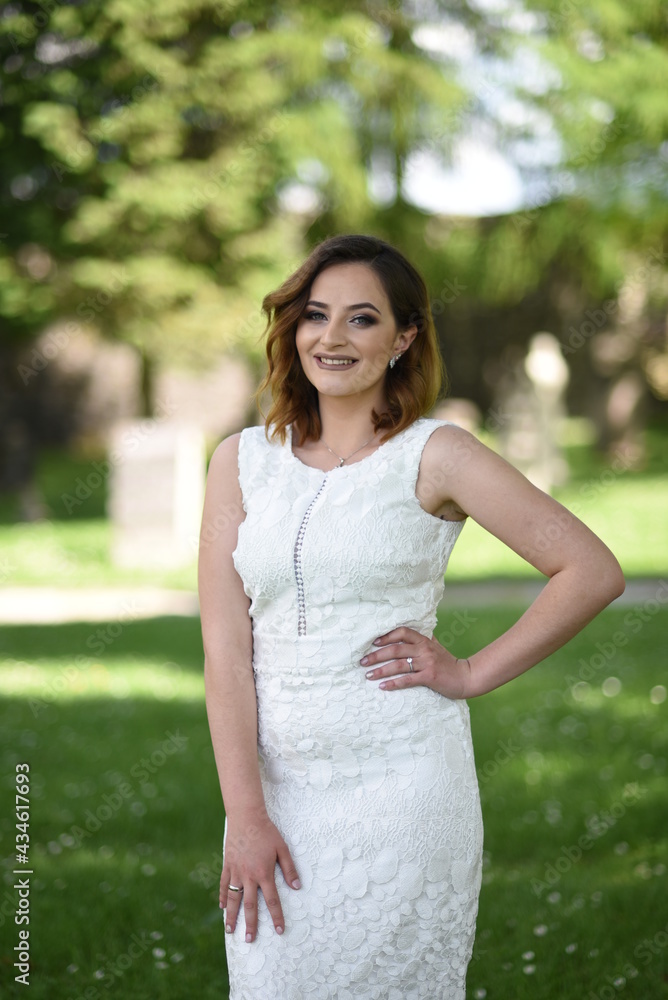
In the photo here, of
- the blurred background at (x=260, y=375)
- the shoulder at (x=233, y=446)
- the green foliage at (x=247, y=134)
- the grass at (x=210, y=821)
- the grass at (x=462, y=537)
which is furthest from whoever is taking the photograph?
the green foliage at (x=247, y=134)

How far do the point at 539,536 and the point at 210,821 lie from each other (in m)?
3.35

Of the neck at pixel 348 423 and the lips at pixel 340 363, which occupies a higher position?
the lips at pixel 340 363

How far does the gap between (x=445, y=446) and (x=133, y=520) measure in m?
10.4

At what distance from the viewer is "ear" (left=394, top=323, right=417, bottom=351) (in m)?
2.43

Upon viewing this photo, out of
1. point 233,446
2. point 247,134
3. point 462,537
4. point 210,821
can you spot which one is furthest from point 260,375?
point 233,446

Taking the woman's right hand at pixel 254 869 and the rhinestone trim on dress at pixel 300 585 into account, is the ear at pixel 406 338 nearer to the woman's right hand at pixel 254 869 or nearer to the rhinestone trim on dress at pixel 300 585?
the rhinestone trim on dress at pixel 300 585

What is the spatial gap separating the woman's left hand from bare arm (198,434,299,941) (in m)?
0.29

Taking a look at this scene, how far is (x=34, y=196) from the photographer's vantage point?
16797 mm

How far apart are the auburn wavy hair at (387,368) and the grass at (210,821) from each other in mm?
2010

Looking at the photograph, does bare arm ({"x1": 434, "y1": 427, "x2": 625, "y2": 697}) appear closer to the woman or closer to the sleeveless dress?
the woman

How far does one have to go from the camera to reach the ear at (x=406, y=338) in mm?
2432

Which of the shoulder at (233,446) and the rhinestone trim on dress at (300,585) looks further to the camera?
the shoulder at (233,446)

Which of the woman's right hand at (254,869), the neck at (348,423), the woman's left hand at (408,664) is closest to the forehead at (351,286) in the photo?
the neck at (348,423)

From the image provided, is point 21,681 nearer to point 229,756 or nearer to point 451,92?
point 229,756
